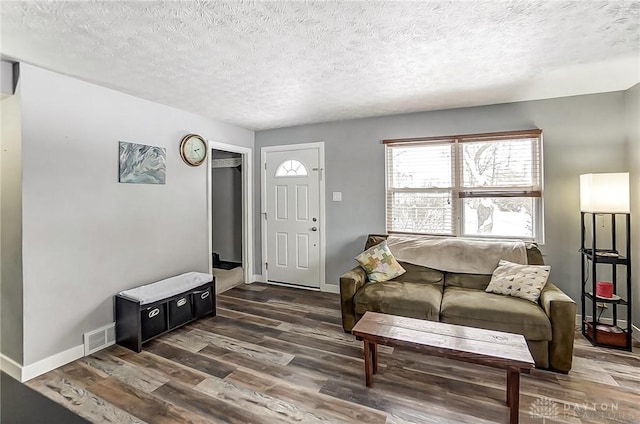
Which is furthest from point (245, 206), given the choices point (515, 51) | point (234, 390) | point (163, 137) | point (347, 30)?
point (515, 51)

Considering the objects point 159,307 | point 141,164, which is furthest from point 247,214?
point 159,307

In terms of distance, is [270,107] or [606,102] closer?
[606,102]

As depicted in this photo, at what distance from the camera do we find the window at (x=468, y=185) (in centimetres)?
325

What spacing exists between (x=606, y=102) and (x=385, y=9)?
9.11ft

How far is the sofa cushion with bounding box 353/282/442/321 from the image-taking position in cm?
261

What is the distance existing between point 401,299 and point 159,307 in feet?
7.27

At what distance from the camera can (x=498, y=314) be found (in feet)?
7.82

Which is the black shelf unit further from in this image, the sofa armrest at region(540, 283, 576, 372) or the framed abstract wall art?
the framed abstract wall art

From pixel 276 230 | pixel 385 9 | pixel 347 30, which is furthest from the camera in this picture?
pixel 276 230

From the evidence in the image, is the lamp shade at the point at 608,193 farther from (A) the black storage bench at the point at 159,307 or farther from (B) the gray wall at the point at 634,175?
(A) the black storage bench at the point at 159,307

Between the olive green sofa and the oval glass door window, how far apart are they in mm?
1780

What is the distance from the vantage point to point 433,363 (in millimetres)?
2402

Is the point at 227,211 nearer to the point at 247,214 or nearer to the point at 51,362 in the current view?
the point at 247,214

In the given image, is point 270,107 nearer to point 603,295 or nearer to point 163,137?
point 163,137
